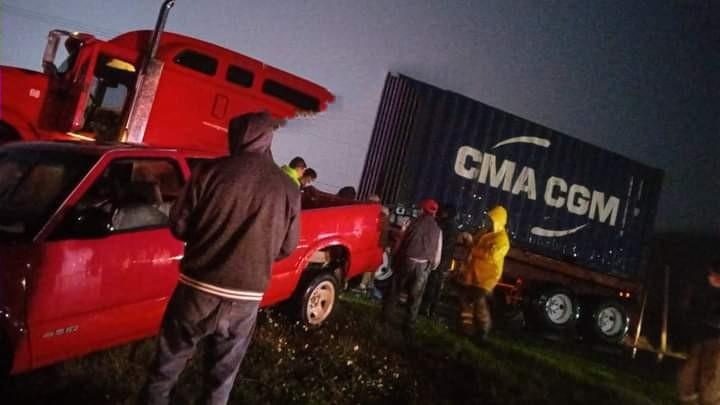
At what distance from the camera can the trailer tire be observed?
434 inches

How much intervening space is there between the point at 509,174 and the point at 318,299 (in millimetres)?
6517

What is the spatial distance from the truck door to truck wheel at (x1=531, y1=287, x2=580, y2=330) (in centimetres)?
786

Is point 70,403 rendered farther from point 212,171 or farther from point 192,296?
point 212,171

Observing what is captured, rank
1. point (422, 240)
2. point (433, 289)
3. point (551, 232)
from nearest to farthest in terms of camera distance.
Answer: point (422, 240) → point (433, 289) → point (551, 232)

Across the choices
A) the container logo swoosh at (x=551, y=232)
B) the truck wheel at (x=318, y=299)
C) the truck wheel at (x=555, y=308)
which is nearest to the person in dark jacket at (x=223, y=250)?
the truck wheel at (x=318, y=299)

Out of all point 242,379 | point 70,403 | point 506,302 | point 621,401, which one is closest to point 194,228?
point 70,403

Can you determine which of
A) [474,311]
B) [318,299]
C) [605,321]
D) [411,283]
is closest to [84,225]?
[318,299]

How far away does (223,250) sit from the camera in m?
2.85

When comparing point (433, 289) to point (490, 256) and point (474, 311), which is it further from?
point (490, 256)

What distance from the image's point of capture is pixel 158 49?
905 centimetres

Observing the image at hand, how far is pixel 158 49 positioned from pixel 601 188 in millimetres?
8665

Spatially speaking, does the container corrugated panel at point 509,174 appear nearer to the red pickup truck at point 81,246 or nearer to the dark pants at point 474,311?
the dark pants at point 474,311

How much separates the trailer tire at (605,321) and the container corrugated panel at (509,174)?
39.4 inches

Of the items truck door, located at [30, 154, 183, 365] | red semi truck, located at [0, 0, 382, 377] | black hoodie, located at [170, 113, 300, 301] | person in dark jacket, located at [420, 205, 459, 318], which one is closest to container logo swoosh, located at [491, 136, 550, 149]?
person in dark jacket, located at [420, 205, 459, 318]
